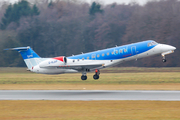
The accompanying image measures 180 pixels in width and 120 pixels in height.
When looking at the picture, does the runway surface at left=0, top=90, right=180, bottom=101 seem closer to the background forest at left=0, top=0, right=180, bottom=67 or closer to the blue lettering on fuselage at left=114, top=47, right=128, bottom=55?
the blue lettering on fuselage at left=114, top=47, right=128, bottom=55

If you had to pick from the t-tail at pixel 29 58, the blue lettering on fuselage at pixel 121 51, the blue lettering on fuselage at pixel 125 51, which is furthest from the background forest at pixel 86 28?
the t-tail at pixel 29 58

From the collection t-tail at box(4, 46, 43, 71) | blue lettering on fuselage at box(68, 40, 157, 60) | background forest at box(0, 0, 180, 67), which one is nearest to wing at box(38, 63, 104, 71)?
blue lettering on fuselage at box(68, 40, 157, 60)

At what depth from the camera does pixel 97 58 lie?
36938 millimetres

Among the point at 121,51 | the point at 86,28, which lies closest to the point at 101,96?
the point at 121,51

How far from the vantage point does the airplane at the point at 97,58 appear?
35312 millimetres

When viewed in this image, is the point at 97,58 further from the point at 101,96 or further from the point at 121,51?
the point at 101,96

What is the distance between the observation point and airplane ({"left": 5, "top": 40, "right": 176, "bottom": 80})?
116 feet

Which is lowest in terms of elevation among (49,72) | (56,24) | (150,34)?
(49,72)

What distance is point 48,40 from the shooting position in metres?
86.9

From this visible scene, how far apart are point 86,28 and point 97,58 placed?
50.8 meters
